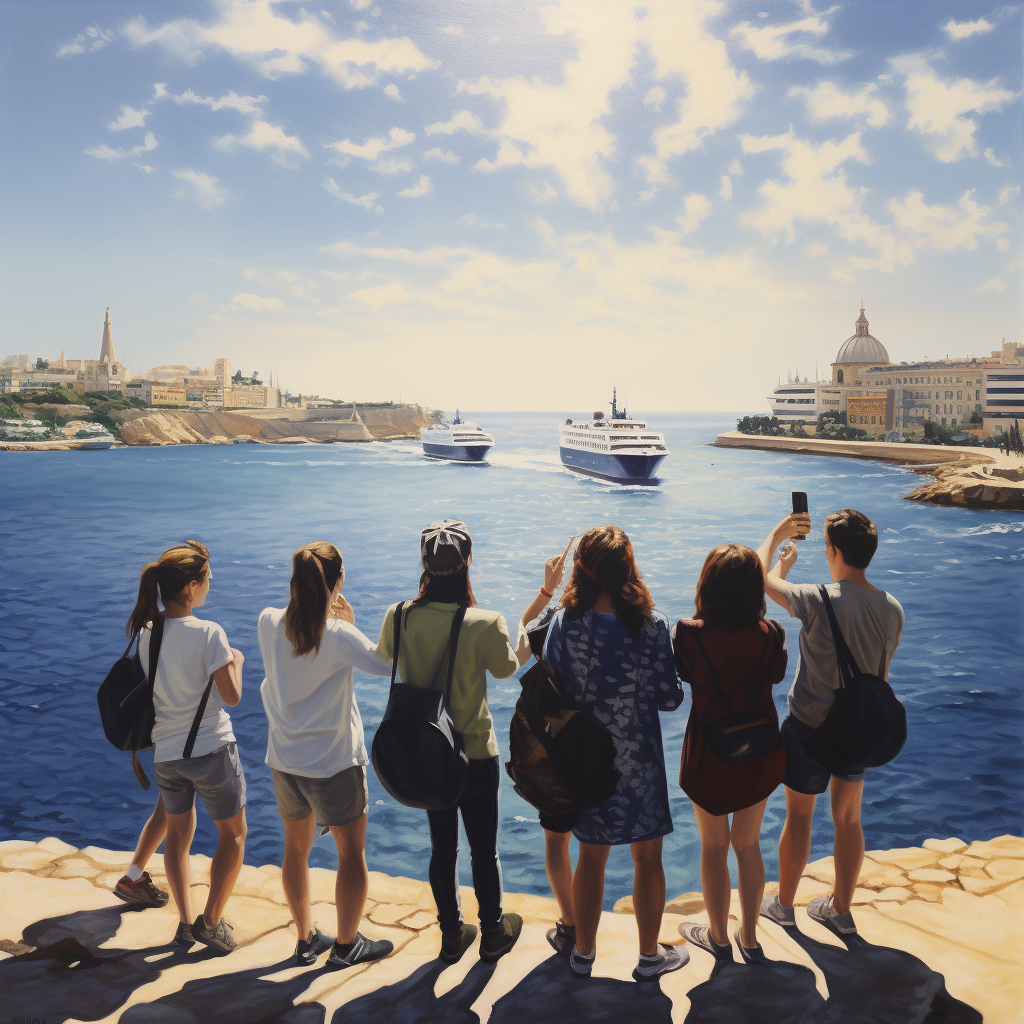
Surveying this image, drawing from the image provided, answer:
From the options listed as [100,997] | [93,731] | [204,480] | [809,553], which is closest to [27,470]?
[204,480]

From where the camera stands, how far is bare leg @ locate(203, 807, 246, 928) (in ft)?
5.99

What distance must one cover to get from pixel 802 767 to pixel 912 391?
33.9 feet

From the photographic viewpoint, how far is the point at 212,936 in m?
1.87

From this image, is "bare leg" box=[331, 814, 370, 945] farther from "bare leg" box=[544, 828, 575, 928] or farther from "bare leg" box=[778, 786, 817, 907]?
"bare leg" box=[778, 786, 817, 907]

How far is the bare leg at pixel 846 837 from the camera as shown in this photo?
181 cm

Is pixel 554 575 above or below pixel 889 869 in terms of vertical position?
above

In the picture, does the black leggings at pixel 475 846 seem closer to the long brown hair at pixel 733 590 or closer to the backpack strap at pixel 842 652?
the long brown hair at pixel 733 590

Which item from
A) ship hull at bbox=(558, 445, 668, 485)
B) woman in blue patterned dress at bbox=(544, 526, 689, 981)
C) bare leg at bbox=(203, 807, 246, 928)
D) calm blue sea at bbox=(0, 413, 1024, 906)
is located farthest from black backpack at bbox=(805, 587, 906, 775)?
ship hull at bbox=(558, 445, 668, 485)

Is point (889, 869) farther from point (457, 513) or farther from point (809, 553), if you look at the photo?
point (457, 513)

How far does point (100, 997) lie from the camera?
1673 mm

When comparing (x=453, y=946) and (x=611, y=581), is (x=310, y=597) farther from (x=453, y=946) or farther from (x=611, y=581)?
(x=453, y=946)

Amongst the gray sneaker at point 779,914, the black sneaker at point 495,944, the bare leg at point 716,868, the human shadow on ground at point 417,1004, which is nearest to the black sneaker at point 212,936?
the human shadow on ground at point 417,1004

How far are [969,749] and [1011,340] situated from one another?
377 cm

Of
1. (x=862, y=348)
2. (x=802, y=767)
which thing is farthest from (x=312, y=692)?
(x=862, y=348)
